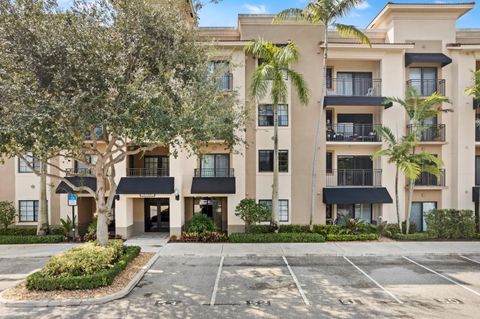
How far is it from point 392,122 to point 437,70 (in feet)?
15.2

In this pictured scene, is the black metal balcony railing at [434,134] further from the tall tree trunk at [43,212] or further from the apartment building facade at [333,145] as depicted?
the tall tree trunk at [43,212]

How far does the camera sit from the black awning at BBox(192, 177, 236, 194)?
17.9 m

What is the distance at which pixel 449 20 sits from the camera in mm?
19953

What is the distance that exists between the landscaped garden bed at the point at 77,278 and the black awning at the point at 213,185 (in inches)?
286

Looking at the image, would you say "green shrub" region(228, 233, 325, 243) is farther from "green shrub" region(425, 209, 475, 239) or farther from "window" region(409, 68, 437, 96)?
"window" region(409, 68, 437, 96)

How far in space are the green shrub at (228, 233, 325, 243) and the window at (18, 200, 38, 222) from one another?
1170 cm

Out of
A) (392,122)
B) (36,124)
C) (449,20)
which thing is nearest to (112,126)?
(36,124)

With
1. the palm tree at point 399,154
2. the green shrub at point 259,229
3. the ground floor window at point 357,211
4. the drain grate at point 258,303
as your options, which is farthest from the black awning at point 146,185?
the palm tree at point 399,154

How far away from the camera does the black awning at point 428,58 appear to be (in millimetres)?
19281

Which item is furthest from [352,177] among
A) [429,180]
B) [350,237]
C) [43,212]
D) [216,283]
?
[43,212]

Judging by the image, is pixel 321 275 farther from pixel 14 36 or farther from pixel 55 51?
pixel 14 36

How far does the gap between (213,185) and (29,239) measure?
1000 cm

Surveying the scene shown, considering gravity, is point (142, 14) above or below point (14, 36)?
above

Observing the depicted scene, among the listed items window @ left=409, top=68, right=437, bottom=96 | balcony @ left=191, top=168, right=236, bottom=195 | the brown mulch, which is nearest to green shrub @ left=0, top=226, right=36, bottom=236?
the brown mulch
